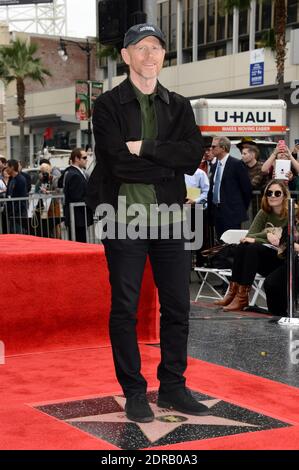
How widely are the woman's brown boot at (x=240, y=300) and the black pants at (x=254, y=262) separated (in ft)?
0.27

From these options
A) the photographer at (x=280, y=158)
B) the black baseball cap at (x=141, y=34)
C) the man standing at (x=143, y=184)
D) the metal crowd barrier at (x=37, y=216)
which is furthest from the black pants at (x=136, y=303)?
the metal crowd barrier at (x=37, y=216)

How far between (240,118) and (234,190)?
970 centimetres

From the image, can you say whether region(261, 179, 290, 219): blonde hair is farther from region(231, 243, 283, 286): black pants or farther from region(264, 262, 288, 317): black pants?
region(264, 262, 288, 317): black pants

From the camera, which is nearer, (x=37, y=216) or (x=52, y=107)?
(x=37, y=216)

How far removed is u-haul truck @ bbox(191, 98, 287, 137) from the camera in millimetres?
20203

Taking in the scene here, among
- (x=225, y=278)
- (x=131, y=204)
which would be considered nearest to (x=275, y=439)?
(x=131, y=204)

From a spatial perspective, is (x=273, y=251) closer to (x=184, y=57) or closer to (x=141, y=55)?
(x=141, y=55)

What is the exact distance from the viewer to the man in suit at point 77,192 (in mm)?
11352

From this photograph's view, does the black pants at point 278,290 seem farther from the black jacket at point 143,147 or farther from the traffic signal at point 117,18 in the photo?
the black jacket at point 143,147

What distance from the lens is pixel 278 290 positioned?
27.2ft

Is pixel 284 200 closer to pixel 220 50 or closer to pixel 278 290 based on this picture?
pixel 278 290

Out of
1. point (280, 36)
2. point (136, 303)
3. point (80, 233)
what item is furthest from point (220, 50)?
point (136, 303)
